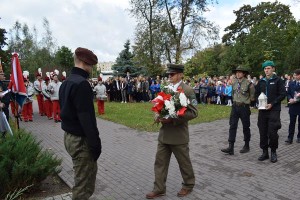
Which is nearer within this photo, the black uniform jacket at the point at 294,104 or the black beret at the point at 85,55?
the black beret at the point at 85,55

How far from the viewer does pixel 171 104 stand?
4.67m

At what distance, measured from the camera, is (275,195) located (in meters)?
4.99

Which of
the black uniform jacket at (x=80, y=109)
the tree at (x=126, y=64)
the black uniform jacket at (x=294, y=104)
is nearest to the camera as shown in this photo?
the black uniform jacket at (x=80, y=109)

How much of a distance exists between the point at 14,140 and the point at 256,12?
55.5m

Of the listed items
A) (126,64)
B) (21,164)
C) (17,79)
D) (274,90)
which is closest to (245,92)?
(274,90)

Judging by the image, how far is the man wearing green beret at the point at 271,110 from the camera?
664cm

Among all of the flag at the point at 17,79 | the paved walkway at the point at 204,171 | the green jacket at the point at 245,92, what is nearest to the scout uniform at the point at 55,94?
the paved walkway at the point at 204,171

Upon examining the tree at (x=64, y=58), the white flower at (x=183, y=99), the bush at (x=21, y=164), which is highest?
the tree at (x=64, y=58)

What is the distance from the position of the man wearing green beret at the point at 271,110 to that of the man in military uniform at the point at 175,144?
2.59 m

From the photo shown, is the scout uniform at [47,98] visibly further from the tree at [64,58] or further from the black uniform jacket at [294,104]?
the tree at [64,58]

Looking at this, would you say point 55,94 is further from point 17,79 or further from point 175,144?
point 175,144

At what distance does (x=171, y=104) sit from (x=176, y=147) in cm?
76

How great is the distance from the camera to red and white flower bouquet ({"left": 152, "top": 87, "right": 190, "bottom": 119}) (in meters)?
4.66

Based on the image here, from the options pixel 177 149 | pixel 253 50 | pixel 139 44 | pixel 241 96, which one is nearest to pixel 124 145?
pixel 241 96
